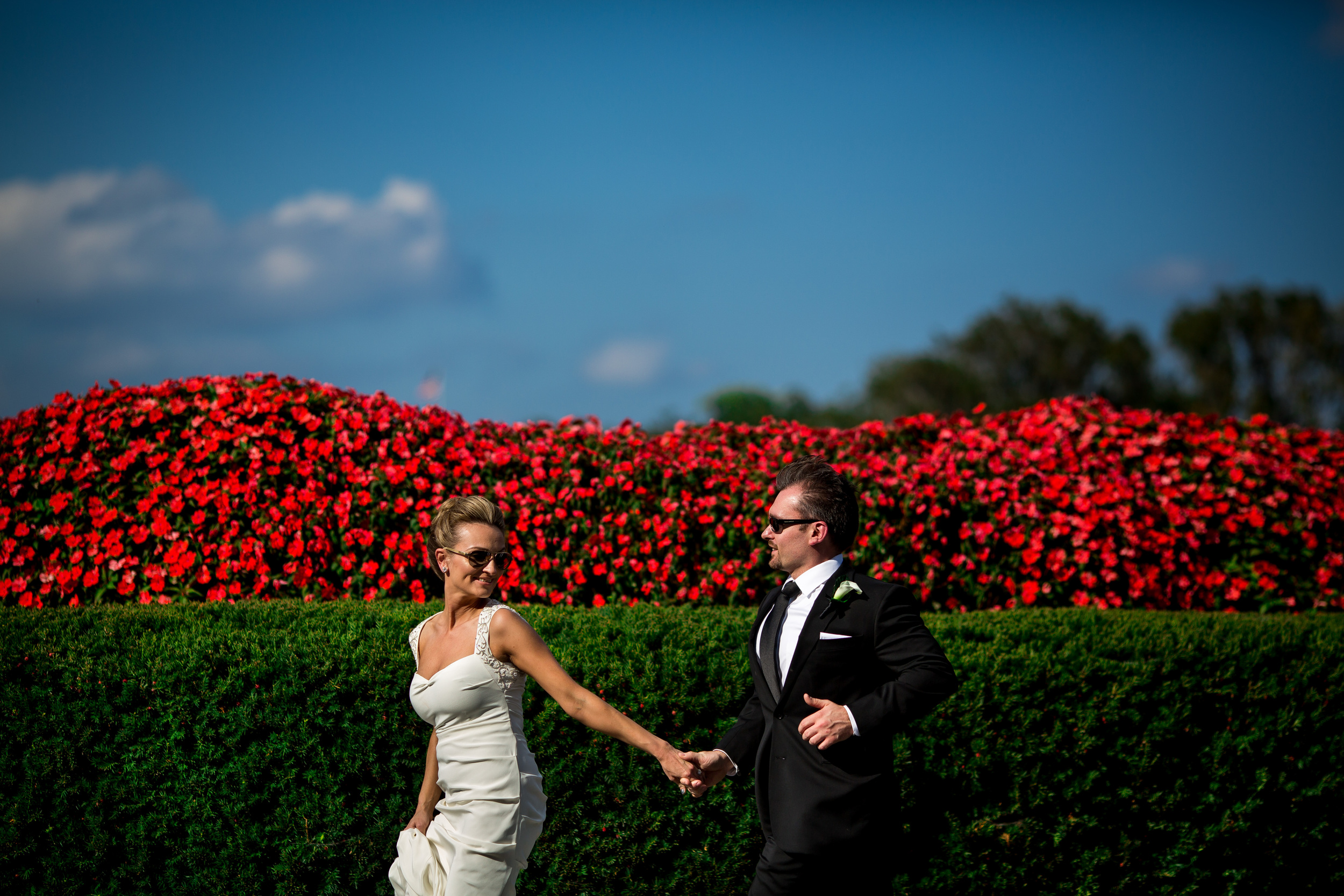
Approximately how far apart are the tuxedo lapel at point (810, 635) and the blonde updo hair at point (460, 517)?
3.35 feet

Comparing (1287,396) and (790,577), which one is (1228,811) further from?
(1287,396)

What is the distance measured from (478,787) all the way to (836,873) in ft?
3.77

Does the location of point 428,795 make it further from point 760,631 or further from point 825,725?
point 825,725

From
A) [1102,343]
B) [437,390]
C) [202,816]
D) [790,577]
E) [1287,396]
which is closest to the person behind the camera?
[790,577]

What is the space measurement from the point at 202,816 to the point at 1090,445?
6.04 metres

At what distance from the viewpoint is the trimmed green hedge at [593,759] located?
4.49 m

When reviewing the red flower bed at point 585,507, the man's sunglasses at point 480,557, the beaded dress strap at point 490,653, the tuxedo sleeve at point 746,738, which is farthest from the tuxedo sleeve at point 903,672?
the red flower bed at point 585,507

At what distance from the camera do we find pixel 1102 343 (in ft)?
163

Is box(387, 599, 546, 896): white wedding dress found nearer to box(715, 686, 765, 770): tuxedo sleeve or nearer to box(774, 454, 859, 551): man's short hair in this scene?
box(715, 686, 765, 770): tuxedo sleeve

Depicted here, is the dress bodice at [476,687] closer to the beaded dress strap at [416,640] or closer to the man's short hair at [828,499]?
the beaded dress strap at [416,640]

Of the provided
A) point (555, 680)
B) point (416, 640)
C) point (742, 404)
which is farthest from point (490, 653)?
point (742, 404)

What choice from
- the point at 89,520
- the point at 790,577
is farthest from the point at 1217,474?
the point at 89,520

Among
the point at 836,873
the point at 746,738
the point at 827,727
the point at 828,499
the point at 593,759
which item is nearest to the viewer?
the point at 827,727

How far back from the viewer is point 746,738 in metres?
3.62
